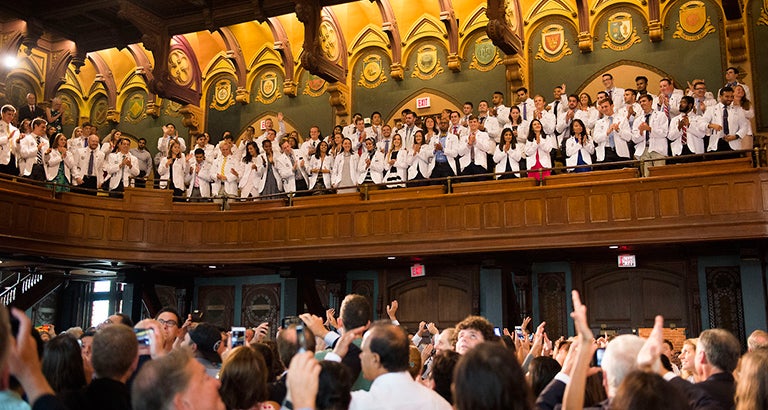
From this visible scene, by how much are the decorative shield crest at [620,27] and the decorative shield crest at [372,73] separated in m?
4.95

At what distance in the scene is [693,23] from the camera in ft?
46.1

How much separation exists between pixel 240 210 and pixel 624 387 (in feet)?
39.2

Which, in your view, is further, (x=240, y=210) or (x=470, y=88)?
(x=470, y=88)

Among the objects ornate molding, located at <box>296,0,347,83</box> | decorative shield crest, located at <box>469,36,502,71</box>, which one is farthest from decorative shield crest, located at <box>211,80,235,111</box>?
decorative shield crest, located at <box>469,36,502,71</box>

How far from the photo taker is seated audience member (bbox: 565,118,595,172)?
11.9 meters

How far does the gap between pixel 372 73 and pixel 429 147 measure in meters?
4.54

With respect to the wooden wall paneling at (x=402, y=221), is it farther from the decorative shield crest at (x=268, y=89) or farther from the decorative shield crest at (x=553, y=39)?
the decorative shield crest at (x=553, y=39)

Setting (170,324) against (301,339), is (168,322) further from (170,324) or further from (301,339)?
(301,339)

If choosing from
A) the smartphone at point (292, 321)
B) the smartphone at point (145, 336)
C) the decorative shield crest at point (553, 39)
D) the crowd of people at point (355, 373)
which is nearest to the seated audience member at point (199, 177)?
the decorative shield crest at point (553, 39)

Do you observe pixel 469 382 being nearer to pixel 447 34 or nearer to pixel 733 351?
pixel 733 351

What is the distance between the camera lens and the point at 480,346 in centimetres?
271

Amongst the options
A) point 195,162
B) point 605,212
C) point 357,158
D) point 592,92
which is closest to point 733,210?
point 605,212

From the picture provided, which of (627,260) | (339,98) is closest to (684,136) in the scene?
(627,260)

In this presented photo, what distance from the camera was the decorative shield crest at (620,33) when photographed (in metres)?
14.6
